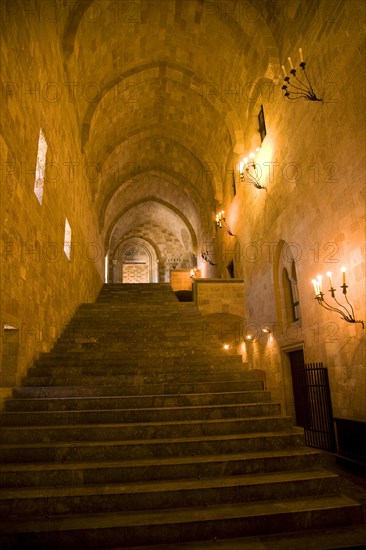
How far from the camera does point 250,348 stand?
11.3m

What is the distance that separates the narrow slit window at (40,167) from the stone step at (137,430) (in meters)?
3.96

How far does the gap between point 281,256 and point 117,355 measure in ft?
16.3

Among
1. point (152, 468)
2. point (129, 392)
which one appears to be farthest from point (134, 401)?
point (152, 468)

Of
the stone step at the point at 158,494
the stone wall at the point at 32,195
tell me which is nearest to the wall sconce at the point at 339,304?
the stone step at the point at 158,494

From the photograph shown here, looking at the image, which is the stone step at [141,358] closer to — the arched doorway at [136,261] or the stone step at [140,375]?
the stone step at [140,375]

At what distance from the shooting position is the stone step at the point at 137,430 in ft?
14.2

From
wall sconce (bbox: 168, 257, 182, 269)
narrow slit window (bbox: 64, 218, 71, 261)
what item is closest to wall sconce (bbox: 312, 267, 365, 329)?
narrow slit window (bbox: 64, 218, 71, 261)

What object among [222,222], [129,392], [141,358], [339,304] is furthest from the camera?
[222,222]

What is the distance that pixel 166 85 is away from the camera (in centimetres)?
1350

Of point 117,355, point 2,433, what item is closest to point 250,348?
point 117,355

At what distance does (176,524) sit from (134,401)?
6.96 ft

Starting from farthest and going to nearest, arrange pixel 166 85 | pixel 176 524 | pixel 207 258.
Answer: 1. pixel 207 258
2. pixel 166 85
3. pixel 176 524

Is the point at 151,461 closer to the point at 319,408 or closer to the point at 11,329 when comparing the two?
the point at 11,329

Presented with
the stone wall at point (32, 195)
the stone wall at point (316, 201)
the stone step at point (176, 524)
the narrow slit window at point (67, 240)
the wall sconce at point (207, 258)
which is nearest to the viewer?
the stone step at point (176, 524)
